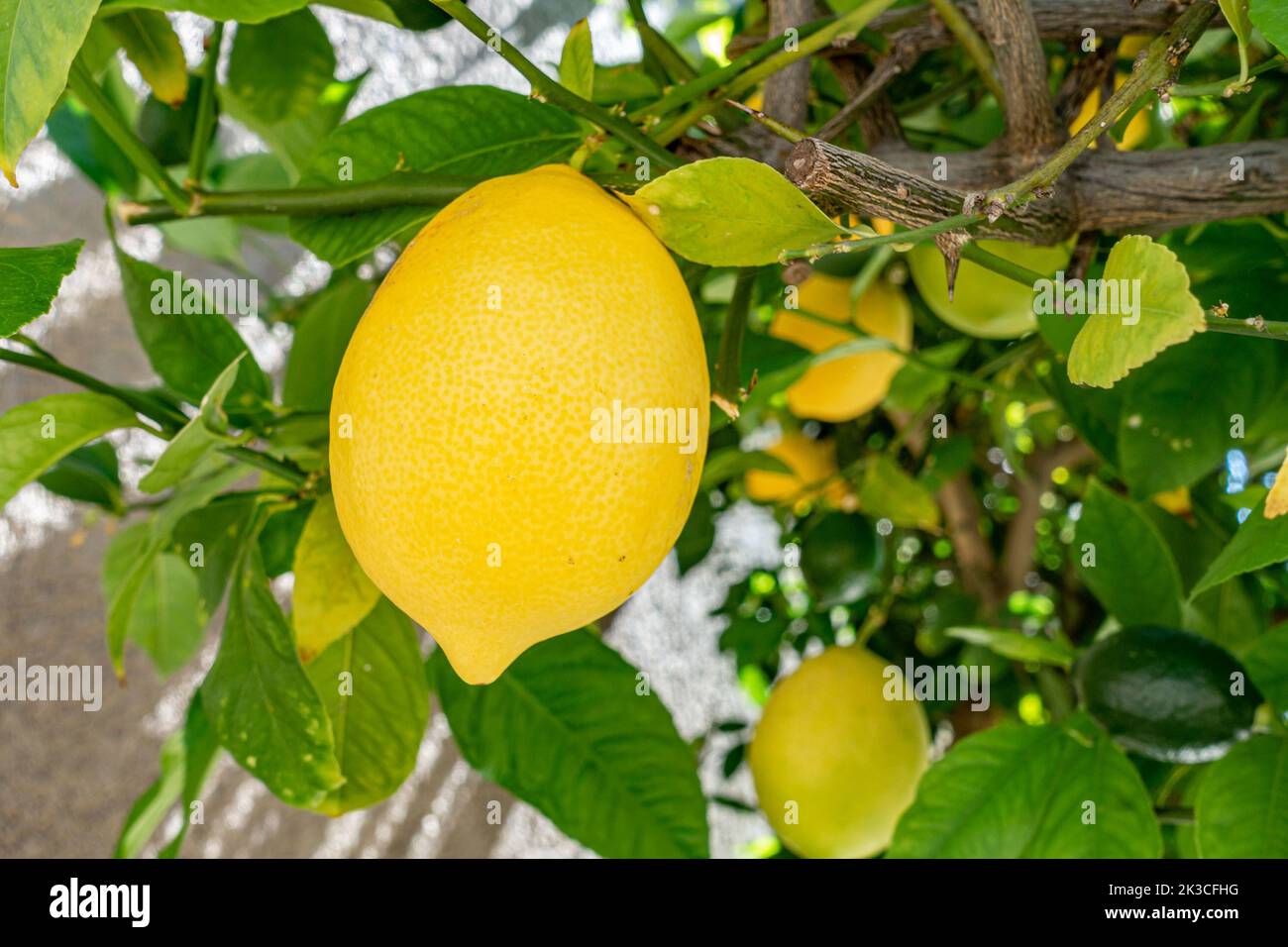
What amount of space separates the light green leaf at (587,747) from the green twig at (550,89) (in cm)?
21

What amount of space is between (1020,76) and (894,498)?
347 mm

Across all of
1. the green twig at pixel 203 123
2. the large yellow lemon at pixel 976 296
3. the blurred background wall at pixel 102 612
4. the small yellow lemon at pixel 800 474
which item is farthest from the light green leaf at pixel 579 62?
the blurred background wall at pixel 102 612

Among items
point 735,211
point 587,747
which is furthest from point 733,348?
point 587,747

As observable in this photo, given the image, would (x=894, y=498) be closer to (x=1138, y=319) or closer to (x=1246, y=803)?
(x=1246, y=803)

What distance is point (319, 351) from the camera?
0.43m

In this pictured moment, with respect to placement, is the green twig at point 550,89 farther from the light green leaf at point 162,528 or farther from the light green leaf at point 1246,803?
the light green leaf at point 1246,803

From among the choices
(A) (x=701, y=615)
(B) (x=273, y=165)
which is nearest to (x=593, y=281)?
(B) (x=273, y=165)

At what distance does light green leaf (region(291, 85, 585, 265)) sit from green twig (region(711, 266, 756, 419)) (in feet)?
0.24

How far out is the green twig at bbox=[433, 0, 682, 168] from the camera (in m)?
0.27

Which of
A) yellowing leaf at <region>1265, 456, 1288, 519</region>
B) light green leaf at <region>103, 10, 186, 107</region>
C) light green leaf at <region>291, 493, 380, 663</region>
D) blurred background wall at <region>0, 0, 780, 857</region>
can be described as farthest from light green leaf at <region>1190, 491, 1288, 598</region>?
blurred background wall at <region>0, 0, 780, 857</region>

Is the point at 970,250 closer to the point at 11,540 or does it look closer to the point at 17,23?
the point at 17,23

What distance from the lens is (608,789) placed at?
408mm
